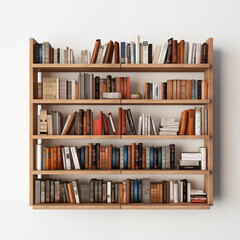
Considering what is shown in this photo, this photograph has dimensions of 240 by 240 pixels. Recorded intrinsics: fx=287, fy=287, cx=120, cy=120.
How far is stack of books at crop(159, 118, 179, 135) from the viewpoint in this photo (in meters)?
2.63

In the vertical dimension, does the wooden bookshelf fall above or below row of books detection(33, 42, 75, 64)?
below

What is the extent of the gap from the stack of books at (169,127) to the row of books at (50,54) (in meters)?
1.02

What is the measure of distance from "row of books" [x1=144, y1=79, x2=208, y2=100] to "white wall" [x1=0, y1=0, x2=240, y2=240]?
0.33m

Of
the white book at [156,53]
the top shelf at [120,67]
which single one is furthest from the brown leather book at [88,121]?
the white book at [156,53]

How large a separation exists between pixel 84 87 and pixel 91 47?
472 millimetres

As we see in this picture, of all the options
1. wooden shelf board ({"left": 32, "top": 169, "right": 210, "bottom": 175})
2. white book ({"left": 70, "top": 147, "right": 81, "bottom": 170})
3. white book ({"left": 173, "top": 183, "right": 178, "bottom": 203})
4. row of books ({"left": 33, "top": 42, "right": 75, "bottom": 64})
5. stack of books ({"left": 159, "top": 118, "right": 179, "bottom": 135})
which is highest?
row of books ({"left": 33, "top": 42, "right": 75, "bottom": 64})

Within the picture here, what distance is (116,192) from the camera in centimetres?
263

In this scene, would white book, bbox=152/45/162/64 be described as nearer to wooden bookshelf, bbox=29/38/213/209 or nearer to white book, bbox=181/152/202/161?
wooden bookshelf, bbox=29/38/213/209

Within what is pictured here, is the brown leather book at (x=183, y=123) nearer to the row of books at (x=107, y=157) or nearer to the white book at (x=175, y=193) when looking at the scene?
the row of books at (x=107, y=157)

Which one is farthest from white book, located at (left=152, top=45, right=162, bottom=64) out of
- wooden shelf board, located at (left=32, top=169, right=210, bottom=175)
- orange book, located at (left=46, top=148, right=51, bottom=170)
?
orange book, located at (left=46, top=148, right=51, bottom=170)

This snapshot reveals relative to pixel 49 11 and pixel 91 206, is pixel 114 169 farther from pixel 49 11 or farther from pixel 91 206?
pixel 49 11

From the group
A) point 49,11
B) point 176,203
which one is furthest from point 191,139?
point 49,11

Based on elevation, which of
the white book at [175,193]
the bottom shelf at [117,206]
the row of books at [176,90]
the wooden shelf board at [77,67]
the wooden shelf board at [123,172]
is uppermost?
the wooden shelf board at [77,67]

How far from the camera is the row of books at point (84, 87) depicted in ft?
8.59
